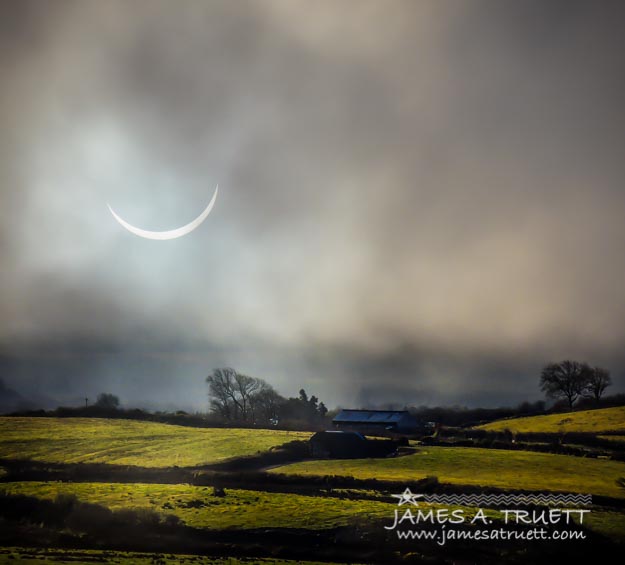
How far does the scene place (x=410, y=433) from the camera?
293ft

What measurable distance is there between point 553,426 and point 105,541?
58143 millimetres

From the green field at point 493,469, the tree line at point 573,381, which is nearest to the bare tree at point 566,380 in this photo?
the tree line at point 573,381

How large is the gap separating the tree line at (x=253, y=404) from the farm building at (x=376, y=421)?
6628 millimetres

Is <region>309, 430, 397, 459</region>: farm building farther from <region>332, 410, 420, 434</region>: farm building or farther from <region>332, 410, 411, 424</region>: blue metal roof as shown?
<region>332, 410, 411, 424</region>: blue metal roof

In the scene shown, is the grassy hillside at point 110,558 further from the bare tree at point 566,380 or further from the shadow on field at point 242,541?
the bare tree at point 566,380

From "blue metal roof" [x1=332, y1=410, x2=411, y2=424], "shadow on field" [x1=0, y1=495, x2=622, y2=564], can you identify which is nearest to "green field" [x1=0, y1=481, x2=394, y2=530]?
"shadow on field" [x1=0, y1=495, x2=622, y2=564]

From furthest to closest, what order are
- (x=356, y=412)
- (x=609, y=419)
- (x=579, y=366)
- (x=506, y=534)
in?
1. (x=579, y=366)
2. (x=356, y=412)
3. (x=609, y=419)
4. (x=506, y=534)

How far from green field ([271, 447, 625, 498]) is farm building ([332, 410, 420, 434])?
20389 millimetres

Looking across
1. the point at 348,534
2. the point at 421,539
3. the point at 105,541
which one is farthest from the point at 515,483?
the point at 105,541

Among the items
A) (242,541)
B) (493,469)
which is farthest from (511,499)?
(242,541)

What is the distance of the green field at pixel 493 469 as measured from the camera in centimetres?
5662

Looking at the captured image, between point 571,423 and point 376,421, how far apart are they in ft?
89.6

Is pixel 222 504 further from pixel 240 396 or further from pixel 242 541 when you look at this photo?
pixel 240 396

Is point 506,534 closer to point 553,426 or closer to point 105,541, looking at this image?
point 105,541
